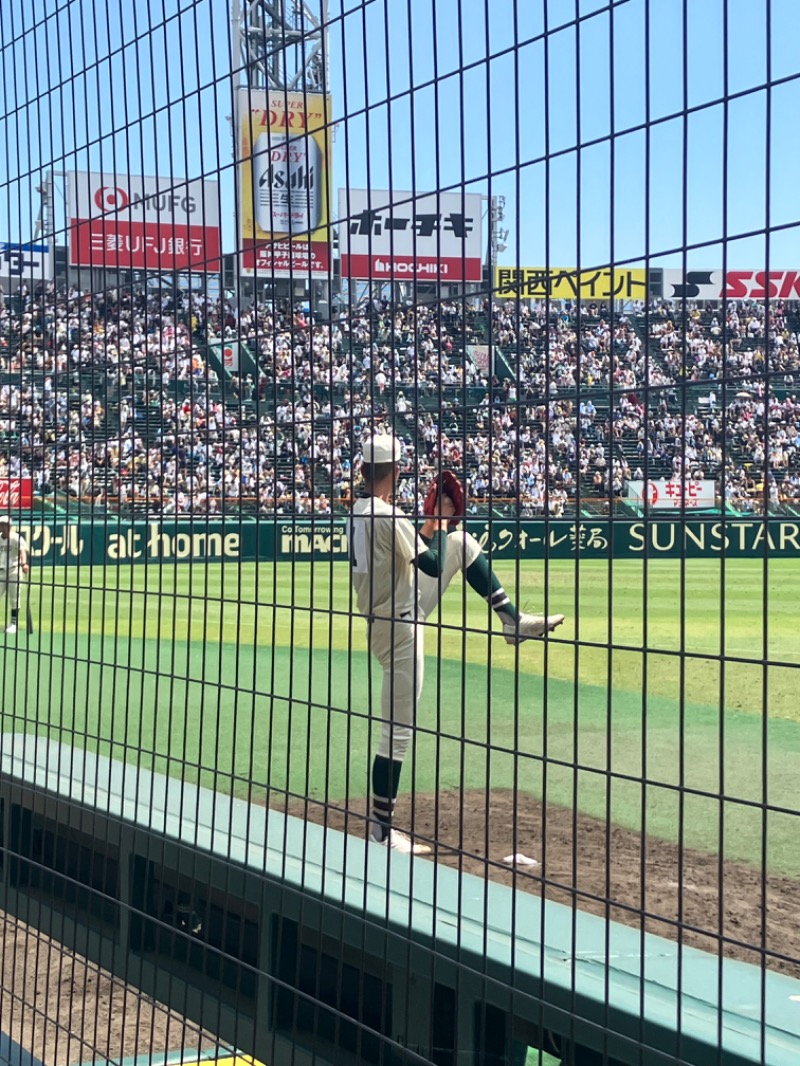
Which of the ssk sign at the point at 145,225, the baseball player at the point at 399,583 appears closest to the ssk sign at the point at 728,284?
the baseball player at the point at 399,583

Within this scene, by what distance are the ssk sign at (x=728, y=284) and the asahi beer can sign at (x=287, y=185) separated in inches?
42.3

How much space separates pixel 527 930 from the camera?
10.7 feet

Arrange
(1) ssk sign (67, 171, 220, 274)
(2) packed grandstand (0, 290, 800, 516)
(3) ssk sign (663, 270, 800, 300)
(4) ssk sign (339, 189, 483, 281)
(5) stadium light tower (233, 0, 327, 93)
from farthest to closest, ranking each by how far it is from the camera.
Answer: (1) ssk sign (67, 171, 220, 274), (5) stadium light tower (233, 0, 327, 93), (4) ssk sign (339, 189, 483, 281), (2) packed grandstand (0, 290, 800, 516), (3) ssk sign (663, 270, 800, 300)

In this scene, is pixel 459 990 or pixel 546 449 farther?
pixel 459 990

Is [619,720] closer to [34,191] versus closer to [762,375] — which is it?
[34,191]

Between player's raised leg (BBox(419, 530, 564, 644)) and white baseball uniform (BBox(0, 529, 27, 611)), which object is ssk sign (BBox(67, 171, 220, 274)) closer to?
player's raised leg (BBox(419, 530, 564, 644))

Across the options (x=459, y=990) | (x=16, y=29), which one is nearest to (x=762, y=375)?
(x=459, y=990)

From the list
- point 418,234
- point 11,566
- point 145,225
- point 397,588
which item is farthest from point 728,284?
point 11,566

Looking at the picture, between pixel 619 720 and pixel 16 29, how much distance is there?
6.92 m

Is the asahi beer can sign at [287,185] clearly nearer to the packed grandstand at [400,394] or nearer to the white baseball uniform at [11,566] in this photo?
the packed grandstand at [400,394]

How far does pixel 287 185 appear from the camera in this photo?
3.35m

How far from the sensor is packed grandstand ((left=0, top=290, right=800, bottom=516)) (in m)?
2.67

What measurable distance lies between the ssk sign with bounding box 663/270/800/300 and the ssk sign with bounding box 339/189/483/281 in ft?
1.69

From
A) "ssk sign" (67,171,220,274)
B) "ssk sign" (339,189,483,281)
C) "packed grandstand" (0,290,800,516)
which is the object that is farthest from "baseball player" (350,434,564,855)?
"ssk sign" (67,171,220,274)
